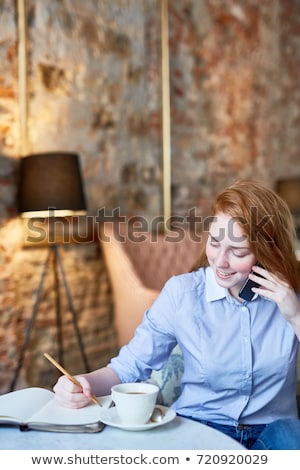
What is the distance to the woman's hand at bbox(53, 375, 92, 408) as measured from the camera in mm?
1332

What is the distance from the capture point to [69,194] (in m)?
3.27

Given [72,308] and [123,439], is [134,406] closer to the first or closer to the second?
[123,439]

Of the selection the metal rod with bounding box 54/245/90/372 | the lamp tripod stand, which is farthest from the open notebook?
the metal rod with bounding box 54/245/90/372

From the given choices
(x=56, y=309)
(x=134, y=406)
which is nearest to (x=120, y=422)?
(x=134, y=406)

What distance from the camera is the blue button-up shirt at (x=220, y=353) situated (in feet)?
4.95

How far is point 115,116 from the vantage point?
13.0 ft

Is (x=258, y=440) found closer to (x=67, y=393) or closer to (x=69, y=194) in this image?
(x=67, y=393)

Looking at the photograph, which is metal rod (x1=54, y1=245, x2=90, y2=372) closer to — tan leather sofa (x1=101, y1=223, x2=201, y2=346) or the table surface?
tan leather sofa (x1=101, y1=223, x2=201, y2=346)

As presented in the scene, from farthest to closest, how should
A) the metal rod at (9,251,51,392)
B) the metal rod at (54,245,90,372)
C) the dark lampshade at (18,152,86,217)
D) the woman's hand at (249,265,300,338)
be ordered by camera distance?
the metal rod at (54,245,90,372) → the metal rod at (9,251,51,392) → the dark lampshade at (18,152,86,217) → the woman's hand at (249,265,300,338)

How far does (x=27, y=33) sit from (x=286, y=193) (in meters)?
3.17

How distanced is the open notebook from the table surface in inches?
0.6

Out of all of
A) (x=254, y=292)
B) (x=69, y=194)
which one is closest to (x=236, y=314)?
(x=254, y=292)

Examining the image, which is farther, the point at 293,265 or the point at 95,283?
the point at 95,283

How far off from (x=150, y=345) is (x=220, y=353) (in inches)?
6.8
